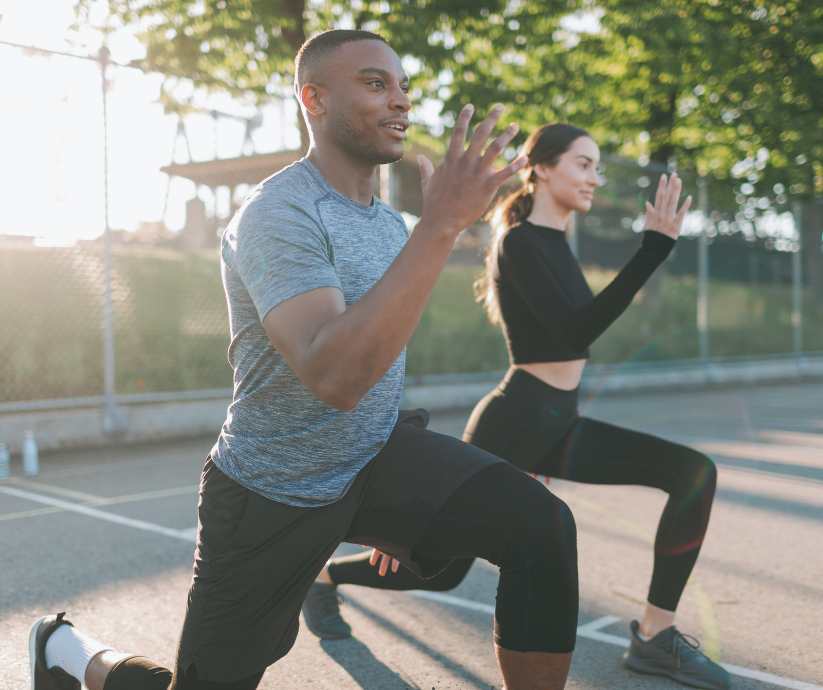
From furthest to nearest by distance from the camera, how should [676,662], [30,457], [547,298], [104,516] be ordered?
1. [30,457]
2. [104,516]
3. [547,298]
4. [676,662]

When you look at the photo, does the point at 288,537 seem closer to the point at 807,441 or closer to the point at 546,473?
the point at 546,473

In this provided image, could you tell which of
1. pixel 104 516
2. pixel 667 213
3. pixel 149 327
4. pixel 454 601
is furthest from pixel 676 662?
pixel 149 327

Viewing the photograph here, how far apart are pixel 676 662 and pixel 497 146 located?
2.26 m

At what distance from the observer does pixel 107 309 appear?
30.1 feet

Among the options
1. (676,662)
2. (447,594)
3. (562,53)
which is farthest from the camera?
(562,53)

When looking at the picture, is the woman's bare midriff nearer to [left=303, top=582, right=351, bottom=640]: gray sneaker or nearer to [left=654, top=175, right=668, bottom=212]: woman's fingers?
[left=654, top=175, right=668, bottom=212]: woman's fingers

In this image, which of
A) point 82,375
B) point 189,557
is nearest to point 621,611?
point 189,557

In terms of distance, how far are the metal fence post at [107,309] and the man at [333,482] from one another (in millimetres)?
6917

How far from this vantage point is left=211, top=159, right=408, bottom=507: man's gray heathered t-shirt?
2.22 m

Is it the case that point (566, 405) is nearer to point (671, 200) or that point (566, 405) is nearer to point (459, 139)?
point (671, 200)

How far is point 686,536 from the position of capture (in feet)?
11.2

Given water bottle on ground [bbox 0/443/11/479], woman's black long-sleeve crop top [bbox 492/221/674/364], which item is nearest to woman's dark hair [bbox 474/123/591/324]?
woman's black long-sleeve crop top [bbox 492/221/674/364]

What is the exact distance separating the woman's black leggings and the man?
3.46ft

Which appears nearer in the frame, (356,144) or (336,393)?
(336,393)
